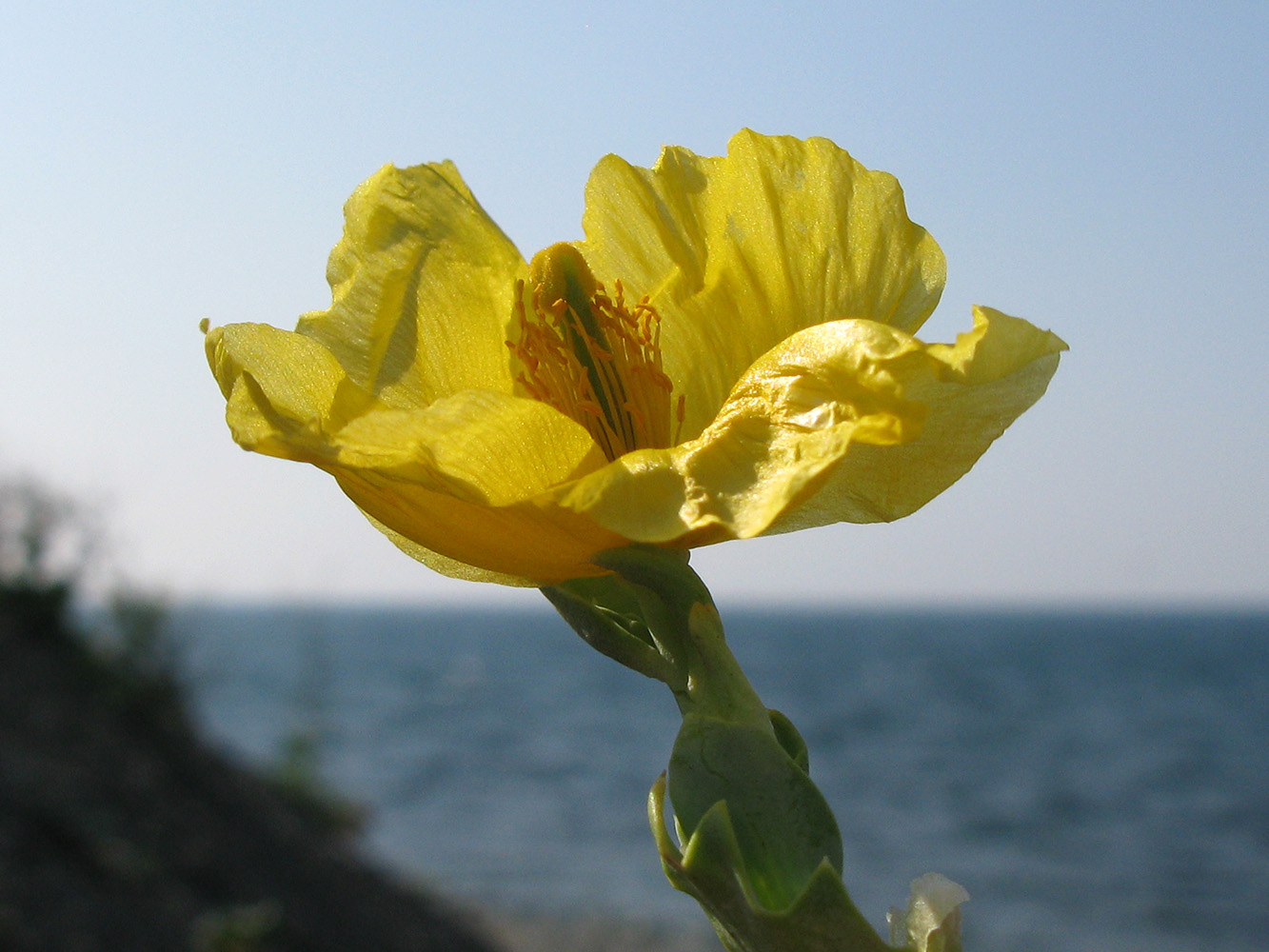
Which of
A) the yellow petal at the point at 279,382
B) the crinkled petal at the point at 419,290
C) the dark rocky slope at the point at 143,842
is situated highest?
the crinkled petal at the point at 419,290

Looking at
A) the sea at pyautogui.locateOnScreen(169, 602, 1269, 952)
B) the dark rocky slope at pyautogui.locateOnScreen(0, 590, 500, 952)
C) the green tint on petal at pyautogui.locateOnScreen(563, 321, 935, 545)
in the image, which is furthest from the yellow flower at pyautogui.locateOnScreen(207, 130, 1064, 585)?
the dark rocky slope at pyautogui.locateOnScreen(0, 590, 500, 952)

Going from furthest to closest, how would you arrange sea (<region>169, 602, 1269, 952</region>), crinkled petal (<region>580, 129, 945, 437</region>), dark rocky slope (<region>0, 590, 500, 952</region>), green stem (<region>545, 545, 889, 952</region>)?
1. sea (<region>169, 602, 1269, 952</region>)
2. dark rocky slope (<region>0, 590, 500, 952</region>)
3. crinkled petal (<region>580, 129, 945, 437</region>)
4. green stem (<region>545, 545, 889, 952</region>)

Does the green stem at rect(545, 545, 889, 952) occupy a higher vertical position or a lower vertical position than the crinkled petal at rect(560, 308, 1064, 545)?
lower

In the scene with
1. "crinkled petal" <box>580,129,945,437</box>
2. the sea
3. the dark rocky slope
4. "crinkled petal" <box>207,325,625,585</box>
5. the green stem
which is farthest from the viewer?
the sea

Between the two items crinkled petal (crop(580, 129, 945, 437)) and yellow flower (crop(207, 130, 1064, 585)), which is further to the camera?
crinkled petal (crop(580, 129, 945, 437))

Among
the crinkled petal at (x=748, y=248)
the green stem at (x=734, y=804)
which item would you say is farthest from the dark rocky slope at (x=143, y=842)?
the green stem at (x=734, y=804)

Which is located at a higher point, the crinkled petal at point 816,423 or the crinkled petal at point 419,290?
the crinkled petal at point 419,290

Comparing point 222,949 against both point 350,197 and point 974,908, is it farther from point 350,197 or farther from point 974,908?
Answer: point 974,908

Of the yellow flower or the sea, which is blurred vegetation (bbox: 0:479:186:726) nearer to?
the sea

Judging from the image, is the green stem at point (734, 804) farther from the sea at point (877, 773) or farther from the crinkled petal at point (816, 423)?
the sea at point (877, 773)

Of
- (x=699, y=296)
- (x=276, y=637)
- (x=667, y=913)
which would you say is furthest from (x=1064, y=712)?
(x=276, y=637)
